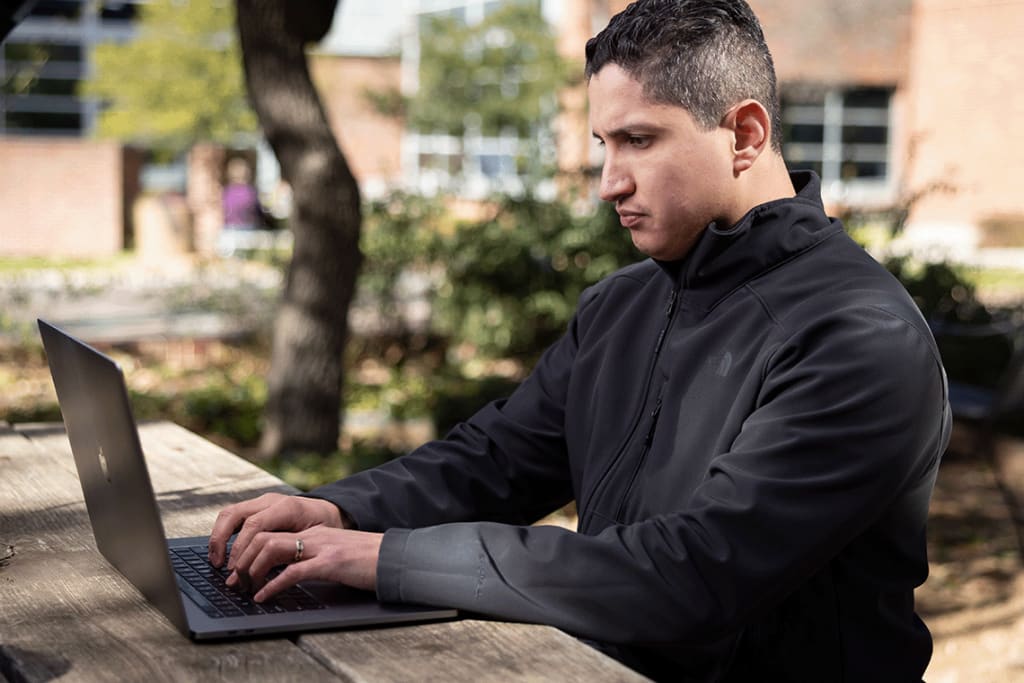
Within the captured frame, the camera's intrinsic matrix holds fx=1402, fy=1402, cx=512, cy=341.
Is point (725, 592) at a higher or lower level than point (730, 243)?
lower

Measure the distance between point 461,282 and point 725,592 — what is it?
772cm

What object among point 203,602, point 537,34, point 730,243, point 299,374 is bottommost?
point 299,374

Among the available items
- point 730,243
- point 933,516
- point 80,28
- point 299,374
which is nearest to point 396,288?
point 299,374

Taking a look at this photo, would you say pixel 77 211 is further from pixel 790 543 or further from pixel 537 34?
pixel 790 543

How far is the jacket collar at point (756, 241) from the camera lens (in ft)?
6.78

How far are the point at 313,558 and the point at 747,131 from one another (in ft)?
2.91

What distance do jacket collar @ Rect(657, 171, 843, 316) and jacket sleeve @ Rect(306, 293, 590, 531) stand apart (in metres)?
0.45

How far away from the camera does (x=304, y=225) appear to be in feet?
22.0

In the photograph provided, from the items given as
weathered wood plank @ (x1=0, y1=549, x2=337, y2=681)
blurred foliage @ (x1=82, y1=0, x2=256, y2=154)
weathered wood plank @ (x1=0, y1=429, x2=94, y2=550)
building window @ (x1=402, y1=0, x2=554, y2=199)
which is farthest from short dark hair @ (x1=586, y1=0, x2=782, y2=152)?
blurred foliage @ (x1=82, y1=0, x2=256, y2=154)

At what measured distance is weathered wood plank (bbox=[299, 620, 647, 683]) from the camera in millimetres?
1612

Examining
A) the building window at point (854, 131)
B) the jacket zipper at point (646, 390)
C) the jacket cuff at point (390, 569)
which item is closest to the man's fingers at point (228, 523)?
the jacket cuff at point (390, 569)

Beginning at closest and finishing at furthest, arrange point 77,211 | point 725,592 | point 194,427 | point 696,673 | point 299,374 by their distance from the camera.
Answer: point 725,592, point 696,673, point 299,374, point 194,427, point 77,211

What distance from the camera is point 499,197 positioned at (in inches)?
368

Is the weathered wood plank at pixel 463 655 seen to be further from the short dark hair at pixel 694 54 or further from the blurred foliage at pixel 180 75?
the blurred foliage at pixel 180 75
